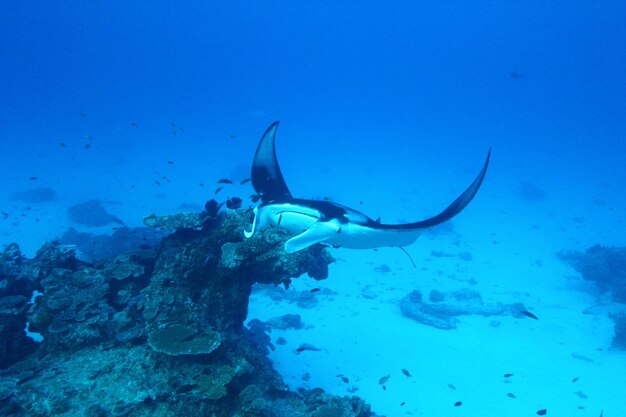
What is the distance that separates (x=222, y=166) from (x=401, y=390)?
49.5m

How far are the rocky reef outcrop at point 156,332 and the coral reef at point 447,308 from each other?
7.89 meters

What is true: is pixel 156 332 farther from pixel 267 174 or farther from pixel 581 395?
pixel 581 395

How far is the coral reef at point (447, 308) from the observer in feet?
44.5

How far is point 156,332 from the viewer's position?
17.5 feet

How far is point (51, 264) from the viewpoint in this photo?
7.46 m

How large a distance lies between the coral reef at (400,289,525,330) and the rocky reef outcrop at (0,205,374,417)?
25.9 feet

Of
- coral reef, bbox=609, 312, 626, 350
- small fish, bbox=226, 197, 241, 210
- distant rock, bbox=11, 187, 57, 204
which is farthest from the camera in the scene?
distant rock, bbox=11, 187, 57, 204

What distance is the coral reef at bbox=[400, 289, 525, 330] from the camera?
13578 millimetres

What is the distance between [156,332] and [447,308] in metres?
12.2

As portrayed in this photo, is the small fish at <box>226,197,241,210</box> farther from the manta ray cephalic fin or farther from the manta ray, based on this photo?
the manta ray cephalic fin

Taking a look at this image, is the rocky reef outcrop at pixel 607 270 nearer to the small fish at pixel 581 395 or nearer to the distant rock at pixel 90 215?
the small fish at pixel 581 395

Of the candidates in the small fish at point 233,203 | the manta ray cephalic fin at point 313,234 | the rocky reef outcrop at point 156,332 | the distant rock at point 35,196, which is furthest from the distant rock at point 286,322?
the distant rock at point 35,196

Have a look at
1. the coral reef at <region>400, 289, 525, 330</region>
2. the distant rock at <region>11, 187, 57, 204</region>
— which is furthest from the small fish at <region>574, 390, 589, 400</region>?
the distant rock at <region>11, 187, 57, 204</region>

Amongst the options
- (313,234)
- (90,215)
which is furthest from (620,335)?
(90,215)
